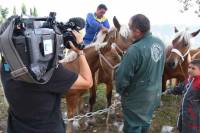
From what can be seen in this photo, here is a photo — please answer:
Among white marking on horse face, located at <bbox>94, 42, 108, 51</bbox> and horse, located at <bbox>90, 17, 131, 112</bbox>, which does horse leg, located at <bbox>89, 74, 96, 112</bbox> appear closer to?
horse, located at <bbox>90, 17, 131, 112</bbox>

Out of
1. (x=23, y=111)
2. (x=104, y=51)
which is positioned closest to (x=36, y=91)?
(x=23, y=111)

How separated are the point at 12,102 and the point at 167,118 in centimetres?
504

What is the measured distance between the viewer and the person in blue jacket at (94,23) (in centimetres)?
721

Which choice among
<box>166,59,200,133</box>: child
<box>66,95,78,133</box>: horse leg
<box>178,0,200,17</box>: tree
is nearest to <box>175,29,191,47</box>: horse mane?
<box>166,59,200,133</box>: child

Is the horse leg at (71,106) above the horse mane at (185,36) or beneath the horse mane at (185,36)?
beneath

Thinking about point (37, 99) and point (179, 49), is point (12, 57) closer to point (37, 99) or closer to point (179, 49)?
point (37, 99)

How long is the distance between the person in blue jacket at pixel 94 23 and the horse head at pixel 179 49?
4.61 ft

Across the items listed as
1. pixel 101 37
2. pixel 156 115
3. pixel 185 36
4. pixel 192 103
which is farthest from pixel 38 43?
pixel 156 115

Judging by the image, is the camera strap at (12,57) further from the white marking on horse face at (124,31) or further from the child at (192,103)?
the white marking on horse face at (124,31)

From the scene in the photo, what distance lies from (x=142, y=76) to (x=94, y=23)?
11.0 feet

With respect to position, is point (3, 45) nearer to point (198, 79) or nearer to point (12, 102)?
point (12, 102)

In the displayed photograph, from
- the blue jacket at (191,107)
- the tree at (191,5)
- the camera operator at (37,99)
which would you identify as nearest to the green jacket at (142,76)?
the blue jacket at (191,107)

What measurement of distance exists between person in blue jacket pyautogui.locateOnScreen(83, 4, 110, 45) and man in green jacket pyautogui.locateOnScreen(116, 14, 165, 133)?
3118mm

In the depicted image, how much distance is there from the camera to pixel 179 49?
675 centimetres
